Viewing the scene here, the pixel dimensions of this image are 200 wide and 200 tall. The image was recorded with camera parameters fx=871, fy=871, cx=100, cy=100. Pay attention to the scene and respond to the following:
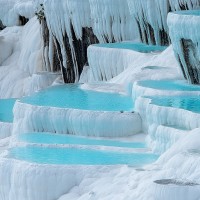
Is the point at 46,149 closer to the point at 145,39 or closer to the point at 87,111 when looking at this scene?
the point at 87,111

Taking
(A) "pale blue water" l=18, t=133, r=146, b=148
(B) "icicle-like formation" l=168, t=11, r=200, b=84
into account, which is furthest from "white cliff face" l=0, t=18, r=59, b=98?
(A) "pale blue water" l=18, t=133, r=146, b=148

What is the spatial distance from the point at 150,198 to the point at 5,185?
4698 mm

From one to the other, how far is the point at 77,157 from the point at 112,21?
10920mm

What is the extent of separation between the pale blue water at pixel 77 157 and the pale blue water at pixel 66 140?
0.71m

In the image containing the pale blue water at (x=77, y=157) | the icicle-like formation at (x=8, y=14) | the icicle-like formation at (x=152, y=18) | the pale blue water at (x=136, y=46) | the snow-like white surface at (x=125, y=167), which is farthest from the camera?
the icicle-like formation at (x=8, y=14)

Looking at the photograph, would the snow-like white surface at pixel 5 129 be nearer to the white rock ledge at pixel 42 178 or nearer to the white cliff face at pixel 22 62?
the white cliff face at pixel 22 62

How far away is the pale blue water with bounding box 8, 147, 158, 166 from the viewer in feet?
49.3

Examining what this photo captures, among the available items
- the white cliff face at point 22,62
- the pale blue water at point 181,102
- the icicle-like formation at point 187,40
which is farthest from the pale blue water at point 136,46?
the pale blue water at point 181,102

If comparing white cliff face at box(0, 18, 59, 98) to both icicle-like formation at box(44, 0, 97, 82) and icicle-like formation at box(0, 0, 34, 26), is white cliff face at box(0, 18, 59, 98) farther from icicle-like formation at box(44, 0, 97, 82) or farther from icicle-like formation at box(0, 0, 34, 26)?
icicle-like formation at box(44, 0, 97, 82)

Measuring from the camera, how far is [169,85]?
1884 centimetres

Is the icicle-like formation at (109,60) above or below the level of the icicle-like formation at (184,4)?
Answer: below

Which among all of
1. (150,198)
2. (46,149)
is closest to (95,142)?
(46,149)

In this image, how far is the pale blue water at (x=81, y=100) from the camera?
60.2ft

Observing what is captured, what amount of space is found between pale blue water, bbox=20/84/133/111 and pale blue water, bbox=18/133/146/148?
91 cm
